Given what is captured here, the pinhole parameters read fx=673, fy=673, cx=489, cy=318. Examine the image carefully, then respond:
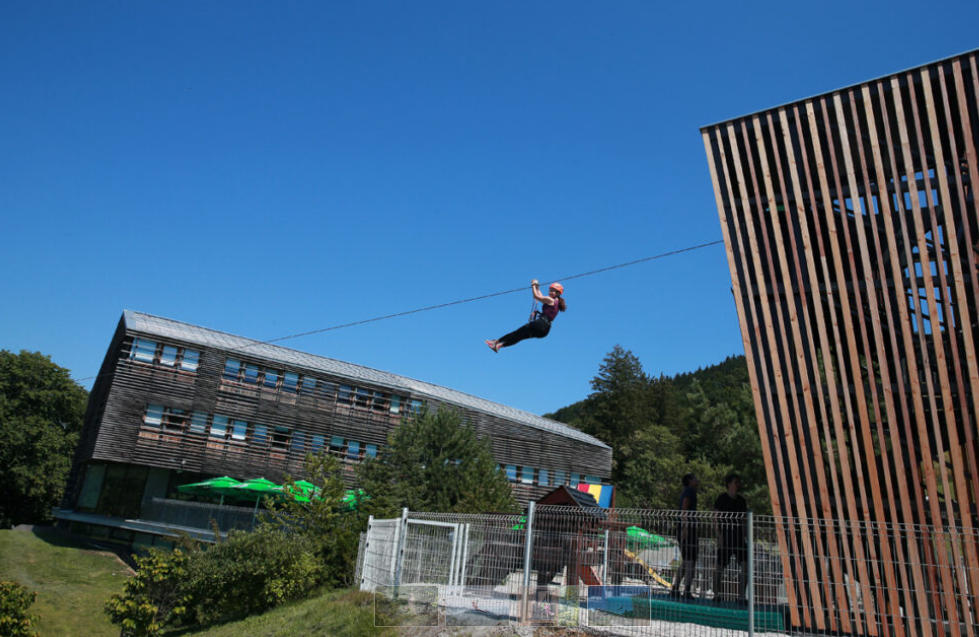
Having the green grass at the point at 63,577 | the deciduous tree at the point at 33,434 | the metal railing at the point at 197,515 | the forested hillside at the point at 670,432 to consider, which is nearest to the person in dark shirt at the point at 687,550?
the metal railing at the point at 197,515

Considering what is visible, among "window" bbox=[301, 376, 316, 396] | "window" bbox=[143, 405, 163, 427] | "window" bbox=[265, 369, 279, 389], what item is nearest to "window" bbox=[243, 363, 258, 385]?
"window" bbox=[265, 369, 279, 389]

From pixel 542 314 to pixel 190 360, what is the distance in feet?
75.8

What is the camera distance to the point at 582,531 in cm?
923

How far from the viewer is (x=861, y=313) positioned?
1034 centimetres

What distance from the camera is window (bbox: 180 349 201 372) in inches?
1131

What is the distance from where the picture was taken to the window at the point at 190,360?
2872 centimetres

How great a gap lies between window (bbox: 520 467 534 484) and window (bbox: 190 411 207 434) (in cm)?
1611

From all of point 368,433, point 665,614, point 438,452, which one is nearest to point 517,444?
point 368,433

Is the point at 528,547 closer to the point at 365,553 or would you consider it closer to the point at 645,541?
the point at 645,541

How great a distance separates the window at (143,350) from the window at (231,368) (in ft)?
9.84

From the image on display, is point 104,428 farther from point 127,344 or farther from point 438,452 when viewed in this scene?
point 438,452

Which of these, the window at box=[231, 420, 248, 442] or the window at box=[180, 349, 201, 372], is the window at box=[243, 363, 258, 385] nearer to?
the window at box=[231, 420, 248, 442]

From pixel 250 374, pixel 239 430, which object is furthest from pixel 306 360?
pixel 239 430

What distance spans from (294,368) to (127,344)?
23.1 ft
